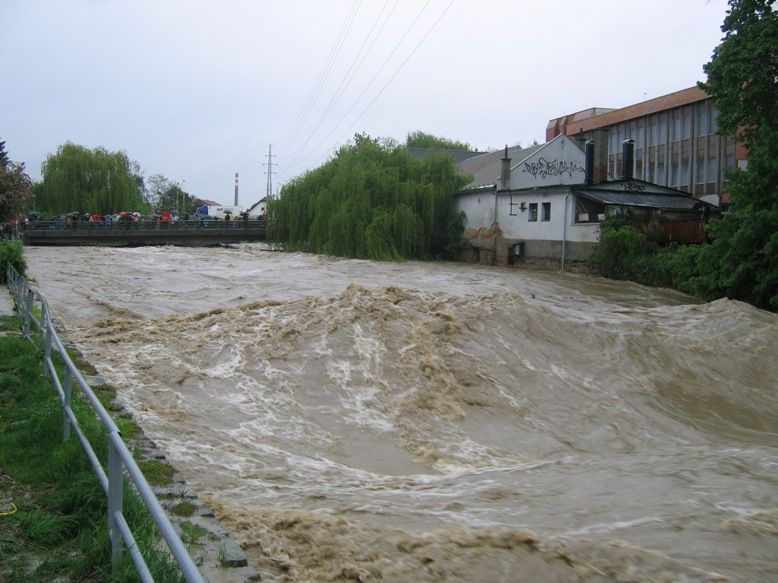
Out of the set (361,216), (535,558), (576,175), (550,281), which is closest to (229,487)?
(535,558)

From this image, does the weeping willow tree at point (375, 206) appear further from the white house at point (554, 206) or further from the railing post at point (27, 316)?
the railing post at point (27, 316)

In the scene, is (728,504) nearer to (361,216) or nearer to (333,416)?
(333,416)

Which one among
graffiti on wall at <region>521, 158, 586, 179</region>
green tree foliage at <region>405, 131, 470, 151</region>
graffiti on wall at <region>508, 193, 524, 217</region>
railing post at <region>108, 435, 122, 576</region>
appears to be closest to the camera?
railing post at <region>108, 435, 122, 576</region>

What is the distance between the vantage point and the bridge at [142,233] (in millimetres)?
53969

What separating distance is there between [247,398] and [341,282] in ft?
56.5

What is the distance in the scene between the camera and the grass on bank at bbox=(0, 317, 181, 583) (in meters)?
4.18

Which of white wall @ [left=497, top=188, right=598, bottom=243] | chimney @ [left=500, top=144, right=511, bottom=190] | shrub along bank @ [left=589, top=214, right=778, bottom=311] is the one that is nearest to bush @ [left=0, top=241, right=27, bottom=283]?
shrub along bank @ [left=589, top=214, right=778, bottom=311]

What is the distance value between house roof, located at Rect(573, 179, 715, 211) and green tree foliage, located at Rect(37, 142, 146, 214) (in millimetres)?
43697

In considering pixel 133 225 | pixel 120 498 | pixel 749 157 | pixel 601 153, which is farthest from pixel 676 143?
pixel 120 498

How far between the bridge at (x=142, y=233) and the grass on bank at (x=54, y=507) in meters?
50.3

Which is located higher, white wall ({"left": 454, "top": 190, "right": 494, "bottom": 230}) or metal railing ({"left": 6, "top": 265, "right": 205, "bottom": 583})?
white wall ({"left": 454, "top": 190, "right": 494, "bottom": 230})

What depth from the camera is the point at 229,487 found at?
7395mm

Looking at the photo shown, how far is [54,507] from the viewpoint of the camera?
16.8ft

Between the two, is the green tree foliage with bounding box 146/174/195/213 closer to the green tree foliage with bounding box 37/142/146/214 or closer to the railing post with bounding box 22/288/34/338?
the green tree foliage with bounding box 37/142/146/214
